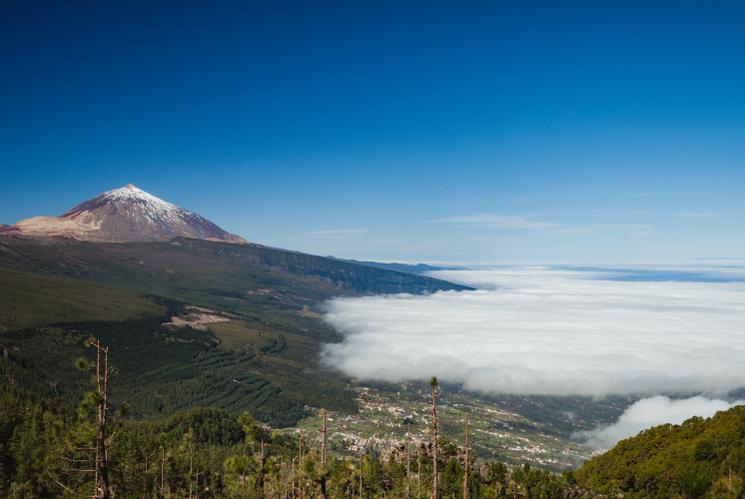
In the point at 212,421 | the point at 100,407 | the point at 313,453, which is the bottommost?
the point at 212,421

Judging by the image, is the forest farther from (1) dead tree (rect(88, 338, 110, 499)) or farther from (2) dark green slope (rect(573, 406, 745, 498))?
(1) dead tree (rect(88, 338, 110, 499))

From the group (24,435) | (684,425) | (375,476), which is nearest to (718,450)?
(684,425)

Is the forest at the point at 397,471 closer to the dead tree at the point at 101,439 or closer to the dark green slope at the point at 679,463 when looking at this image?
the dark green slope at the point at 679,463

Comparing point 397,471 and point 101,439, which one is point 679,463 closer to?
point 397,471

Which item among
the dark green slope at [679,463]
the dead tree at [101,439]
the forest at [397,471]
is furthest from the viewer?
the dark green slope at [679,463]

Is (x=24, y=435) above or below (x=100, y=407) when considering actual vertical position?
below

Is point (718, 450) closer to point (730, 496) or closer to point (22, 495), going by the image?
point (730, 496)

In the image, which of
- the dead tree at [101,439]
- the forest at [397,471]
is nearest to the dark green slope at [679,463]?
the forest at [397,471]

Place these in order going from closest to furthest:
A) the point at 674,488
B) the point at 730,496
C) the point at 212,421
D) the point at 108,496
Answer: the point at 108,496 < the point at 730,496 < the point at 674,488 < the point at 212,421
